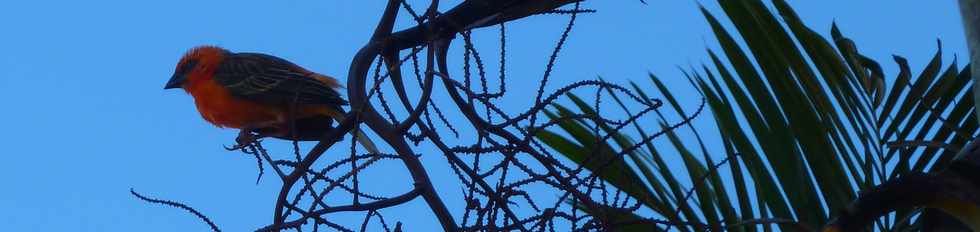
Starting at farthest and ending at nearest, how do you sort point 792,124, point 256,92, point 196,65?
1. point 196,65
2. point 256,92
3. point 792,124

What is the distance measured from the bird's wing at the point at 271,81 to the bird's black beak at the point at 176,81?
0.24 m

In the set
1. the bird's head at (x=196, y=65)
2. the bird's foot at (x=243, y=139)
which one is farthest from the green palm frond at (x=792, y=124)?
the bird's head at (x=196, y=65)

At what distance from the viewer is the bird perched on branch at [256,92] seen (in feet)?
14.2

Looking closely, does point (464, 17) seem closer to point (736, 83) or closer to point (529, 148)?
point (529, 148)

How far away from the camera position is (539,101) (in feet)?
6.65

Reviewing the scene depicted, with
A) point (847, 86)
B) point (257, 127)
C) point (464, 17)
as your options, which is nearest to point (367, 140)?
point (257, 127)

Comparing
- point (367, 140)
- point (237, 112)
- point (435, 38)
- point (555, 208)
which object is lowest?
point (555, 208)

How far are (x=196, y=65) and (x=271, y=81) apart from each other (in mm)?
892

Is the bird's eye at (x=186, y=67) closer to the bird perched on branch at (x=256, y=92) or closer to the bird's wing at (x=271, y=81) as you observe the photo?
the bird perched on branch at (x=256, y=92)

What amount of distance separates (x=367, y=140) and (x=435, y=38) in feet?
5.62

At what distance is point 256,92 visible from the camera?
486 cm

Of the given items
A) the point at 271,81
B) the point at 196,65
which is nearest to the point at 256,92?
the point at 271,81

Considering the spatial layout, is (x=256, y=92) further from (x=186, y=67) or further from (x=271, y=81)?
(x=186, y=67)

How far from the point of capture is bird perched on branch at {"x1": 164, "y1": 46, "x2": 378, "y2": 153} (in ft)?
14.2
